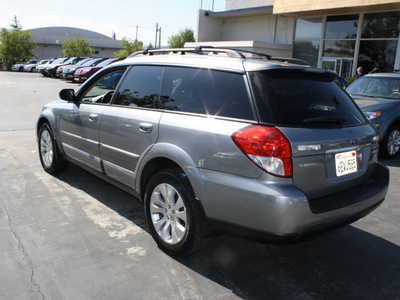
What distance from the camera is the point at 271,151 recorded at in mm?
2527

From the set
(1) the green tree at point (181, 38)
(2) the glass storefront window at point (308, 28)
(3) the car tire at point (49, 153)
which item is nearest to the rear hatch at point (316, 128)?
(3) the car tire at point (49, 153)

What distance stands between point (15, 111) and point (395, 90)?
35.4 feet

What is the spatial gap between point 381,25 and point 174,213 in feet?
67.3

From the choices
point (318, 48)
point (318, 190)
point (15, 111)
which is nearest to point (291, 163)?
point (318, 190)

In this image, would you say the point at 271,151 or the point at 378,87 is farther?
the point at 378,87

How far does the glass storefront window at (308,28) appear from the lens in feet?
74.8

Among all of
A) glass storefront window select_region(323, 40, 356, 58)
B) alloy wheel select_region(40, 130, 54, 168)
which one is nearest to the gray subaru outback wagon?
alloy wheel select_region(40, 130, 54, 168)

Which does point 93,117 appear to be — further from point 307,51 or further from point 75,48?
point 75,48

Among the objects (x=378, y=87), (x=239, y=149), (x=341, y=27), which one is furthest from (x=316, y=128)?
(x=341, y=27)

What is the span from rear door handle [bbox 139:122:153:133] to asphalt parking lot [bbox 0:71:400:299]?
3.51ft

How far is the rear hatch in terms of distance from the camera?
2625mm

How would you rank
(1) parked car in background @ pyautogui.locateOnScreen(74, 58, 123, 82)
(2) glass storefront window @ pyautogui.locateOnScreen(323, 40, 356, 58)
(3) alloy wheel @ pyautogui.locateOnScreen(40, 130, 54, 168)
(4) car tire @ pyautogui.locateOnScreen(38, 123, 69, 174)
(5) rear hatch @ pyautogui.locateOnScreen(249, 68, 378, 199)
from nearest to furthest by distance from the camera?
(5) rear hatch @ pyautogui.locateOnScreen(249, 68, 378, 199), (4) car tire @ pyautogui.locateOnScreen(38, 123, 69, 174), (3) alloy wheel @ pyautogui.locateOnScreen(40, 130, 54, 168), (2) glass storefront window @ pyautogui.locateOnScreen(323, 40, 356, 58), (1) parked car in background @ pyautogui.locateOnScreen(74, 58, 123, 82)

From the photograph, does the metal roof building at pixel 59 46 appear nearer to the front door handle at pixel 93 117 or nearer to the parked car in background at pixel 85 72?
the parked car in background at pixel 85 72

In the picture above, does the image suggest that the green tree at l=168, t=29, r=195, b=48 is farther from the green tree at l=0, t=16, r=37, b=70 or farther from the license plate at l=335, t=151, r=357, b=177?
the license plate at l=335, t=151, r=357, b=177
